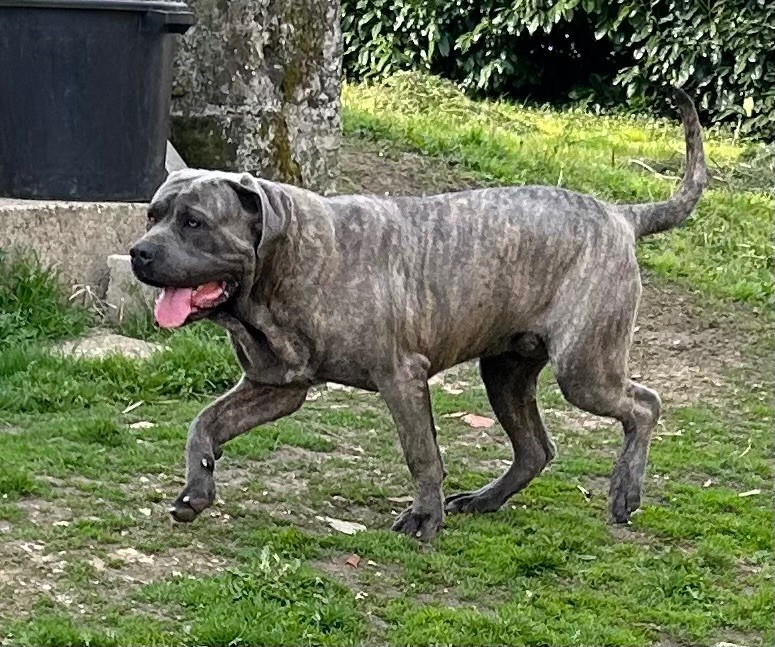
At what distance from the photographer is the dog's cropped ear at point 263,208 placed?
5177mm

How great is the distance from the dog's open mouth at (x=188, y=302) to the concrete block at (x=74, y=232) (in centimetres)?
306

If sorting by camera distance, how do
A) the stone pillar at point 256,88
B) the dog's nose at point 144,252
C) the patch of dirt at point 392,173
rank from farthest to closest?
the patch of dirt at point 392,173 → the stone pillar at point 256,88 → the dog's nose at point 144,252

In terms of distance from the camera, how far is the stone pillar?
30.5 ft

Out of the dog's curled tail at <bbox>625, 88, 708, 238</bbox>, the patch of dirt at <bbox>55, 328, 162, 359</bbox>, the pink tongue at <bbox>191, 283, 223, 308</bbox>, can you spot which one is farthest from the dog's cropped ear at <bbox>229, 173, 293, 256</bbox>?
the patch of dirt at <bbox>55, 328, 162, 359</bbox>

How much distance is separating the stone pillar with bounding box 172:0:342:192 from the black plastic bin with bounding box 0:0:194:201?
79 centimetres

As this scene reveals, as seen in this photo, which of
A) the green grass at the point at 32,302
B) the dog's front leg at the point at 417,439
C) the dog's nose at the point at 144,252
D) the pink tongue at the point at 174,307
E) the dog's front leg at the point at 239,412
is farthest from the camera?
the green grass at the point at 32,302

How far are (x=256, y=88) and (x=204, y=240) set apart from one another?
14.4 ft

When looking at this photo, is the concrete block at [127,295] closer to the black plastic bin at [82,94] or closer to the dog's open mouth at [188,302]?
the black plastic bin at [82,94]

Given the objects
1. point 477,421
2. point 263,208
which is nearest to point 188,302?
point 263,208

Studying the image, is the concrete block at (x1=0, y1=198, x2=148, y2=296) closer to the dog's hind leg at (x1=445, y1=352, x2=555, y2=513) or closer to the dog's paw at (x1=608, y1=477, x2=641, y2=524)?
the dog's hind leg at (x1=445, y1=352, x2=555, y2=513)

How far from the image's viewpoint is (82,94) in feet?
26.9

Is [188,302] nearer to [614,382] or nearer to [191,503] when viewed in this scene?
[191,503]

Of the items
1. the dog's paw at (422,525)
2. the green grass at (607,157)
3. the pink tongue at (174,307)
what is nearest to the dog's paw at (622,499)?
the dog's paw at (422,525)

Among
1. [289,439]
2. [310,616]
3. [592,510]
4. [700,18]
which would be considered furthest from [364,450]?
[700,18]
